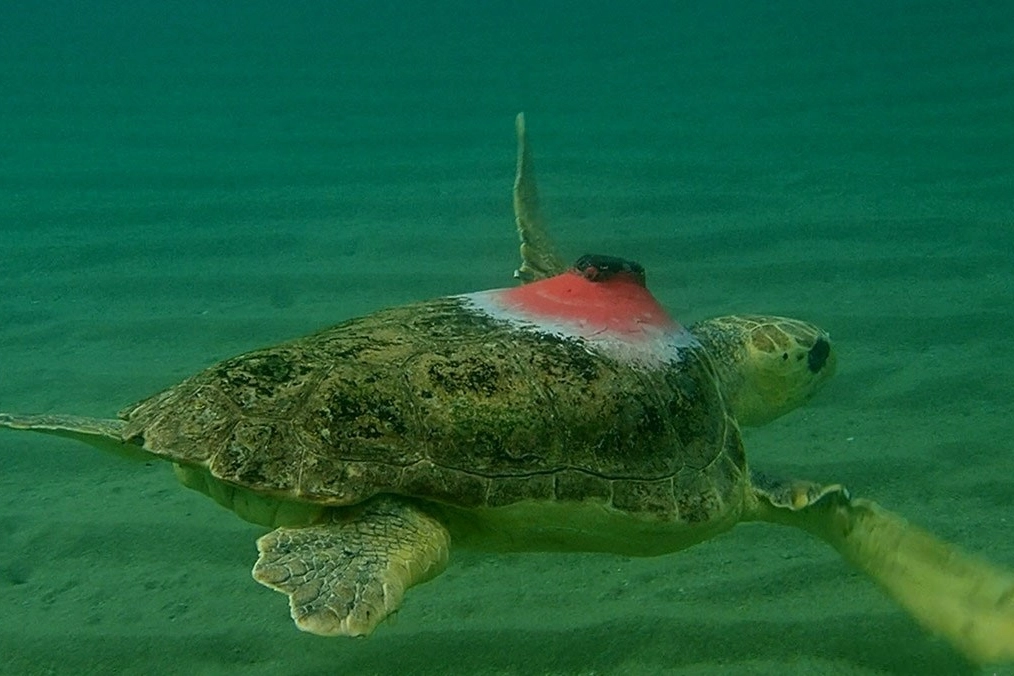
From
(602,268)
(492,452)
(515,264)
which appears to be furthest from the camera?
(515,264)

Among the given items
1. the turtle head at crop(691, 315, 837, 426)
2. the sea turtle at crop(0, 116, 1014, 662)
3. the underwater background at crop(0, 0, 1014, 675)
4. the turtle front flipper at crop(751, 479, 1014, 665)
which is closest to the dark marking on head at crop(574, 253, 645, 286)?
the sea turtle at crop(0, 116, 1014, 662)

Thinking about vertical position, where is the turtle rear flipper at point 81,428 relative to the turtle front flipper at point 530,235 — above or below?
below

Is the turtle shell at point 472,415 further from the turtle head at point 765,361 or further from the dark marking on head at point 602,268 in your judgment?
the turtle head at point 765,361

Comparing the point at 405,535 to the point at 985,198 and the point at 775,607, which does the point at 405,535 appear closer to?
the point at 775,607

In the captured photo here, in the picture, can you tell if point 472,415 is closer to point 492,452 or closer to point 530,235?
point 492,452

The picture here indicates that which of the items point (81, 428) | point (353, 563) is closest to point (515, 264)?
point (81, 428)

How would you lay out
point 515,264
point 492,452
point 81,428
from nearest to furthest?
1. point 492,452
2. point 81,428
3. point 515,264

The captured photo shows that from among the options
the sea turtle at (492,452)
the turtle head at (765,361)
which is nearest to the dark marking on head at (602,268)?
the sea turtle at (492,452)
